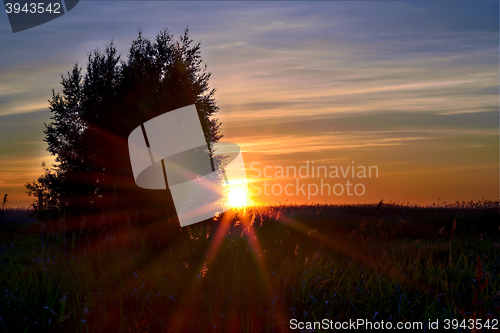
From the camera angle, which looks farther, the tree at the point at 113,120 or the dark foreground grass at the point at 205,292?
the tree at the point at 113,120

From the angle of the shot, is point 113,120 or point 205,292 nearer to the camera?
point 205,292

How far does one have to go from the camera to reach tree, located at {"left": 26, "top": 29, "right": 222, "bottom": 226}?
1773 centimetres

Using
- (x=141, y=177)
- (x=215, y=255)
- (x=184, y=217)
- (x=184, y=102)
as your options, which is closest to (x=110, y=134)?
(x=141, y=177)

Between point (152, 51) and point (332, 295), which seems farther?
point (152, 51)

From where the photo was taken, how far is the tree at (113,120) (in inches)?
698

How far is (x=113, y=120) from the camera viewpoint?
1867 centimetres

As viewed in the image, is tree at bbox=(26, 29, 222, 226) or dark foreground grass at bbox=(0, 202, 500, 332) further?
tree at bbox=(26, 29, 222, 226)

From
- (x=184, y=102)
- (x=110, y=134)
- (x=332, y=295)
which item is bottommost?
(x=332, y=295)

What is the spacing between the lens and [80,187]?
1955cm

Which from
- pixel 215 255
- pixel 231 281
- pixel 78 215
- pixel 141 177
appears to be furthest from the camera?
pixel 78 215

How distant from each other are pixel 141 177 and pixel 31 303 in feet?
44.2

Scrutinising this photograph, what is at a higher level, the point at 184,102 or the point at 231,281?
the point at 184,102

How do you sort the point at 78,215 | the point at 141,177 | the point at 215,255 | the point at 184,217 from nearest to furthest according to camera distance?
1. the point at 215,255
2. the point at 184,217
3. the point at 141,177
4. the point at 78,215

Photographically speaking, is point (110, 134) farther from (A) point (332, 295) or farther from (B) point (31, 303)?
(A) point (332, 295)
